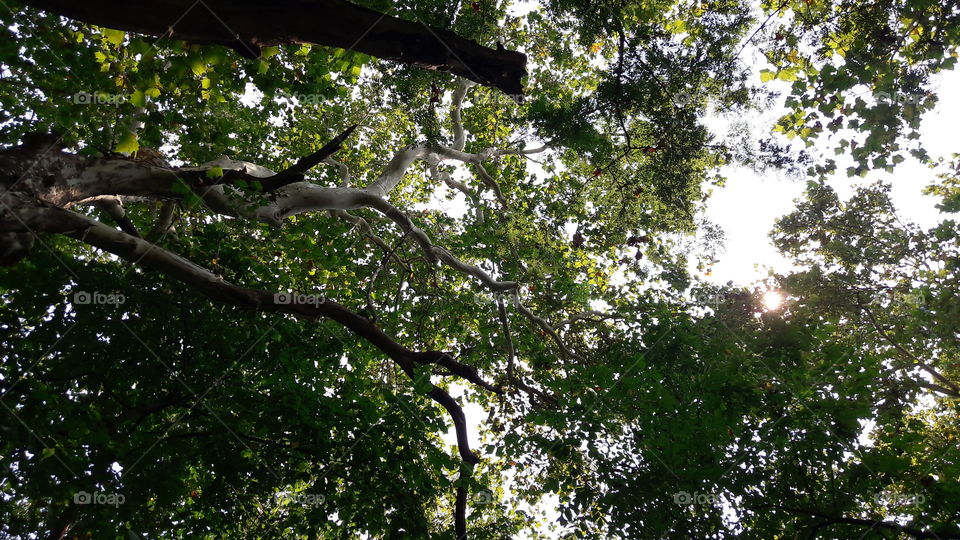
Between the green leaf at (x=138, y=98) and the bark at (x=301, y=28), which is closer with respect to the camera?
the bark at (x=301, y=28)

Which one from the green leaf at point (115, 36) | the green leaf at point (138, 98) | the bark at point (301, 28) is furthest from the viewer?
the green leaf at point (138, 98)

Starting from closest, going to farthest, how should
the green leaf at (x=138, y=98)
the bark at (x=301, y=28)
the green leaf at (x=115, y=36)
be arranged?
the bark at (x=301, y=28) < the green leaf at (x=115, y=36) < the green leaf at (x=138, y=98)

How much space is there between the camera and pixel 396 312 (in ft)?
27.2

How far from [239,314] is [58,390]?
5.67ft

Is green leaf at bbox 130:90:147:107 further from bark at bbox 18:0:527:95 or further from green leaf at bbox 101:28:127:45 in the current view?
bark at bbox 18:0:527:95

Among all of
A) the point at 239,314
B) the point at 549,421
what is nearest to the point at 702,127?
the point at 549,421

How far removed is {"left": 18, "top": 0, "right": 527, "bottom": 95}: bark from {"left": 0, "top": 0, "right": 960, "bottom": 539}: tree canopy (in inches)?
0.7

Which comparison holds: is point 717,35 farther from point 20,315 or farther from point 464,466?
point 20,315

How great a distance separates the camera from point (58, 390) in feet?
14.0

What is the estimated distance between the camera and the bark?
111 inches

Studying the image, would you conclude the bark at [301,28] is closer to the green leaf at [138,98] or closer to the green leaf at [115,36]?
the green leaf at [115,36]

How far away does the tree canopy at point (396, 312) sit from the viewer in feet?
11.5

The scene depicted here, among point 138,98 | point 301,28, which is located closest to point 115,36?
point 138,98

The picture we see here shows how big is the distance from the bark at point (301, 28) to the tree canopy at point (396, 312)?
0.7 inches
